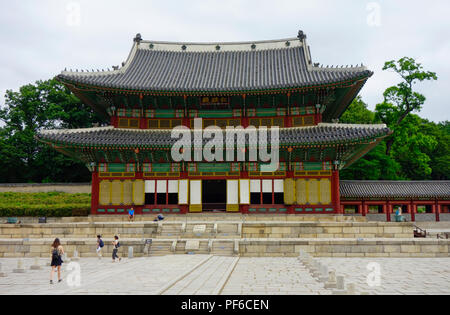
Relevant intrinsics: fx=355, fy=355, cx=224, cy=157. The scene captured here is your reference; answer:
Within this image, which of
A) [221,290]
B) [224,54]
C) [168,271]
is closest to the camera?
[221,290]

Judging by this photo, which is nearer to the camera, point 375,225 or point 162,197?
point 375,225

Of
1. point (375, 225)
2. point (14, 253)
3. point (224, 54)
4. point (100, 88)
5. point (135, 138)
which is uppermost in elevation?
point (224, 54)

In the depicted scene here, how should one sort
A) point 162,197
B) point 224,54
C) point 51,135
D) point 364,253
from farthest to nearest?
point 224,54
point 162,197
point 51,135
point 364,253

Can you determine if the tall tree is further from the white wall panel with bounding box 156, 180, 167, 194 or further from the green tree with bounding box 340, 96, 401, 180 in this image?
the white wall panel with bounding box 156, 180, 167, 194

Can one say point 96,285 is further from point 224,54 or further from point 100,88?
point 224,54

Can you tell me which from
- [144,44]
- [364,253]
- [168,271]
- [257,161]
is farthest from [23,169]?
[364,253]

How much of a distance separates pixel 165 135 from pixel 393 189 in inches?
883

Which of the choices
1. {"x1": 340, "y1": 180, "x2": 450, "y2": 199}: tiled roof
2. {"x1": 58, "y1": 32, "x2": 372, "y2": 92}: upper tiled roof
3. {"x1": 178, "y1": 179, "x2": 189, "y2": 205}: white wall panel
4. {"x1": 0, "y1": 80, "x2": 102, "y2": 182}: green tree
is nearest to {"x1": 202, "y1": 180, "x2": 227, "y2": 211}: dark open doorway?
{"x1": 178, "y1": 179, "x2": 189, "y2": 205}: white wall panel

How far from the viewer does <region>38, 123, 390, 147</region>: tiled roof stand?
25.6 meters

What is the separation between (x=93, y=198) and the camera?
2841cm

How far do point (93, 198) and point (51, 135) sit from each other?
19.0ft

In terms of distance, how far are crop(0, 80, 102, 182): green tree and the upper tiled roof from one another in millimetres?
24297

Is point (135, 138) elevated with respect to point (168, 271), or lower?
elevated

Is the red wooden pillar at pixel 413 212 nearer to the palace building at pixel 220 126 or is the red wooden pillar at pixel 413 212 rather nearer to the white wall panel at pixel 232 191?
the palace building at pixel 220 126
